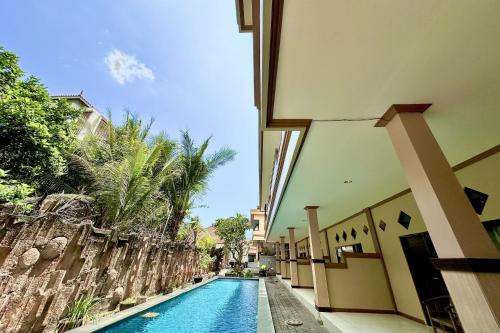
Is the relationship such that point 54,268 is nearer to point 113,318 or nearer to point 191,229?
point 113,318

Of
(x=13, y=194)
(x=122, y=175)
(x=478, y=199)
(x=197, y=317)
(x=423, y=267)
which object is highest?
(x=122, y=175)

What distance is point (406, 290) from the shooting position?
5.41m

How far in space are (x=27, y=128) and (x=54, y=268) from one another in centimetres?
480

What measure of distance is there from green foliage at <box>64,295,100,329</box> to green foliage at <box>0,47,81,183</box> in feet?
15.5

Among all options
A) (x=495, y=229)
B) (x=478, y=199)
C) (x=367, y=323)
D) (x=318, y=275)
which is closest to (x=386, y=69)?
(x=478, y=199)

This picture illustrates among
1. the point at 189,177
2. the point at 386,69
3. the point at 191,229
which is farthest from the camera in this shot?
the point at 191,229

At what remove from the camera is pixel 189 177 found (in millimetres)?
10508

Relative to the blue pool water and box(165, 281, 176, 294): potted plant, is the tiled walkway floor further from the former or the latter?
box(165, 281, 176, 294): potted plant

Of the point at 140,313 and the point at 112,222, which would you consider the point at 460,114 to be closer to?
the point at 112,222

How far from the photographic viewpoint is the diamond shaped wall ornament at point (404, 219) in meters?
5.31

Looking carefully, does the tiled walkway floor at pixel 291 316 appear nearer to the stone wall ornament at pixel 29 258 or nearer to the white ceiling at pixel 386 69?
the white ceiling at pixel 386 69

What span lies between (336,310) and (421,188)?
5533 millimetres

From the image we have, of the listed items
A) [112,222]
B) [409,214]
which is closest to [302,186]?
[409,214]

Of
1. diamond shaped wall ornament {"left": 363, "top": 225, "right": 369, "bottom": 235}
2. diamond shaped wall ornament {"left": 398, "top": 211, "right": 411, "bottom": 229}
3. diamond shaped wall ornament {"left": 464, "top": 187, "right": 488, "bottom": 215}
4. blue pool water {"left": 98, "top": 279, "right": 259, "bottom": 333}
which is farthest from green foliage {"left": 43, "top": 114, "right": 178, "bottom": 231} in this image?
diamond shaped wall ornament {"left": 464, "top": 187, "right": 488, "bottom": 215}
